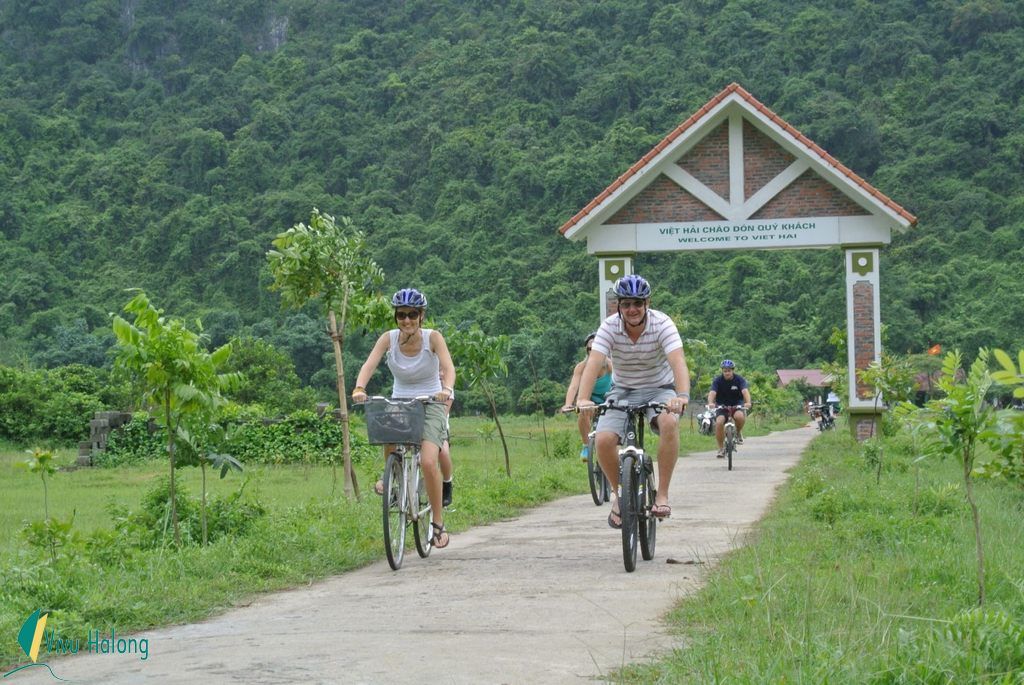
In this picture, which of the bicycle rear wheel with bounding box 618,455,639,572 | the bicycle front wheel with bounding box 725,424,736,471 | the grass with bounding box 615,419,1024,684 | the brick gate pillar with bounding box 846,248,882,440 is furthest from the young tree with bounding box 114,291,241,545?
the brick gate pillar with bounding box 846,248,882,440

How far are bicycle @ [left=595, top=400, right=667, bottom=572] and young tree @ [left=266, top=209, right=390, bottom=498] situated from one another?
5.40m

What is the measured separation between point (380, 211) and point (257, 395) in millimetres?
34406

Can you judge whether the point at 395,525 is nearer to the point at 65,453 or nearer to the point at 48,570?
the point at 48,570

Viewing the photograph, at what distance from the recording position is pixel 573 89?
83625 mm

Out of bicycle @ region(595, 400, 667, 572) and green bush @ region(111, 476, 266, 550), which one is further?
green bush @ region(111, 476, 266, 550)

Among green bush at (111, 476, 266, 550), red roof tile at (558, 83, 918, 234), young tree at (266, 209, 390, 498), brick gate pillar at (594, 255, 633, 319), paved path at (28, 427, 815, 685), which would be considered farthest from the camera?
brick gate pillar at (594, 255, 633, 319)

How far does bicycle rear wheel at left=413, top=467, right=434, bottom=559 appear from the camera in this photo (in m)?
9.12

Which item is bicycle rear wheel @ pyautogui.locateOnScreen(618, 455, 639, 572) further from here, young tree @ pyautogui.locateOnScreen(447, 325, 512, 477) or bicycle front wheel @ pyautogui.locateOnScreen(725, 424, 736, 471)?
bicycle front wheel @ pyautogui.locateOnScreen(725, 424, 736, 471)

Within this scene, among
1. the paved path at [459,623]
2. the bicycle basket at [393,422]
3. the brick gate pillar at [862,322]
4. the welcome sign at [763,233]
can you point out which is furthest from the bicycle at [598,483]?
the brick gate pillar at [862,322]

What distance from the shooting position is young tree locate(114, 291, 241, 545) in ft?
30.2

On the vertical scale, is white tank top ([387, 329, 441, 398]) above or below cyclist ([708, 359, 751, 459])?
above

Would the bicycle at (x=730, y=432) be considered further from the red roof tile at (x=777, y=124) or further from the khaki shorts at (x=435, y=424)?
the khaki shorts at (x=435, y=424)

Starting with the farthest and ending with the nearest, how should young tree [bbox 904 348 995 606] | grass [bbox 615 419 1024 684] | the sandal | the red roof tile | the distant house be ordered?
the distant house → the red roof tile → the sandal → young tree [bbox 904 348 995 606] → grass [bbox 615 419 1024 684]

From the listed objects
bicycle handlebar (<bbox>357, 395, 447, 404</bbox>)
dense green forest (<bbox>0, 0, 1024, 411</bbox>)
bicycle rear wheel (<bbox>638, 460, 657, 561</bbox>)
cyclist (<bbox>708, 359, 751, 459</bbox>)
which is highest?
dense green forest (<bbox>0, 0, 1024, 411</bbox>)
